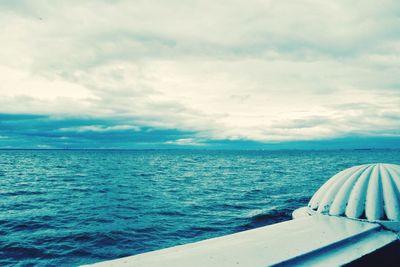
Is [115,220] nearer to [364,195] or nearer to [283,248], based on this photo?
[364,195]

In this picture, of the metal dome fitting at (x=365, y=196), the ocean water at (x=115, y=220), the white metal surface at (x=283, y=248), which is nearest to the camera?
the white metal surface at (x=283, y=248)

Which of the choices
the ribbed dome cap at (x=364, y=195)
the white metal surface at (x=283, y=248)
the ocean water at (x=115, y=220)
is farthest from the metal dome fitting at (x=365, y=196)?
the ocean water at (x=115, y=220)

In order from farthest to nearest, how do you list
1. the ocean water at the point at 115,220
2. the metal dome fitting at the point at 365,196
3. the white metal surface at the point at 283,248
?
1. the ocean water at the point at 115,220
2. the metal dome fitting at the point at 365,196
3. the white metal surface at the point at 283,248

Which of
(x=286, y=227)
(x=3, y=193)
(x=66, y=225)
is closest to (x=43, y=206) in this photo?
(x=66, y=225)

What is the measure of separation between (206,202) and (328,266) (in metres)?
18.9

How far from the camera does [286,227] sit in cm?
361

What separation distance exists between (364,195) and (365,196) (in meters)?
0.02

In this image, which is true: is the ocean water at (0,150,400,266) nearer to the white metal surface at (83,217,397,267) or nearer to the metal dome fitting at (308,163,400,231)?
the metal dome fitting at (308,163,400,231)

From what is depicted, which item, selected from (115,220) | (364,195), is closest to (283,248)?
(364,195)

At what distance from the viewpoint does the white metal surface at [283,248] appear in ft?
8.78

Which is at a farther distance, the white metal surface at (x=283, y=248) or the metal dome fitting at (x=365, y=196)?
the metal dome fitting at (x=365, y=196)

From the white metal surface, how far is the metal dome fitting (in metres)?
0.32

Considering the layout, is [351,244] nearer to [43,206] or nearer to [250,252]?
[250,252]

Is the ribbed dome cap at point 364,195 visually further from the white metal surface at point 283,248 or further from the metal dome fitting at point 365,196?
the white metal surface at point 283,248
